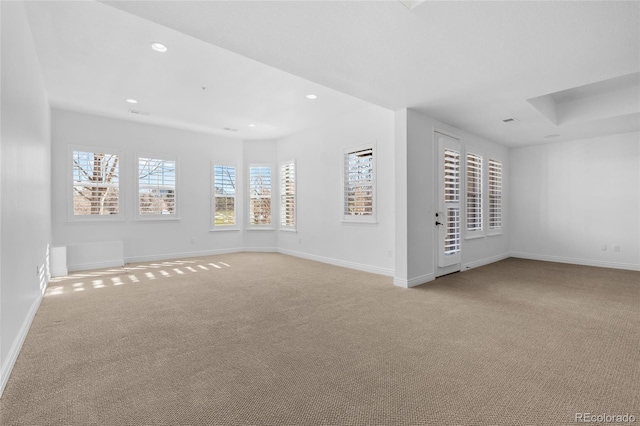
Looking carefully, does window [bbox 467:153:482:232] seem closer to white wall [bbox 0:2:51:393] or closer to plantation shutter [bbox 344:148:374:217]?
plantation shutter [bbox 344:148:374:217]

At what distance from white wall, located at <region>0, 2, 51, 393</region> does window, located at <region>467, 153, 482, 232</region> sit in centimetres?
604

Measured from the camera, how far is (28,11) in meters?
2.73

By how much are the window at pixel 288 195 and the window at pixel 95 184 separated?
10.9ft

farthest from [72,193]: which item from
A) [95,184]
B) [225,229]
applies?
[225,229]

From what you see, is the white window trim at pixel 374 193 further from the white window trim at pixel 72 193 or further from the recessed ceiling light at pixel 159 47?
the white window trim at pixel 72 193

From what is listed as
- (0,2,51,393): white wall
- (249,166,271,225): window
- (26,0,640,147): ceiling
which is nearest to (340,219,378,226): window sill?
(26,0,640,147): ceiling

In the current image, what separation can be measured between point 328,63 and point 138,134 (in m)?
5.02

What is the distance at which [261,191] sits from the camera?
7758 millimetres

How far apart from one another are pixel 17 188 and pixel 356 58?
9.96 ft

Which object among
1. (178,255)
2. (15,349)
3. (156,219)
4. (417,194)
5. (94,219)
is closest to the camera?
(15,349)

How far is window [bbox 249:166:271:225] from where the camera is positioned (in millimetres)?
7742

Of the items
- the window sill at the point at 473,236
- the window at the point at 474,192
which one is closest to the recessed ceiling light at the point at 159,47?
the window at the point at 474,192

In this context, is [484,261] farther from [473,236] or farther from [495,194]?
[495,194]

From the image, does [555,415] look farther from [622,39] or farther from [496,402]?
[622,39]
